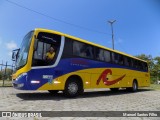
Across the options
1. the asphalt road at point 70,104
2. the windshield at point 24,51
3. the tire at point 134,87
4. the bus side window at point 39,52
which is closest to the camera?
the asphalt road at point 70,104

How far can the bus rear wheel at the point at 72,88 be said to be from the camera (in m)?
12.4

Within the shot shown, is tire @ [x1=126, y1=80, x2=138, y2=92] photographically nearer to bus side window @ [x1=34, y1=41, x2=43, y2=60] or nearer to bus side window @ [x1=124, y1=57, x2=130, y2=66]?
bus side window @ [x1=124, y1=57, x2=130, y2=66]

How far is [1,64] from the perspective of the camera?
67.9 feet

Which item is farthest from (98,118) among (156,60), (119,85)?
(156,60)

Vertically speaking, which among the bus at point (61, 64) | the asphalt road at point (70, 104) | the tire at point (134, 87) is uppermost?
the bus at point (61, 64)

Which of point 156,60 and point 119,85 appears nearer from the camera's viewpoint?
point 119,85

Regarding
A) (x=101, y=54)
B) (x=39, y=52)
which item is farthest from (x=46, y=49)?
(x=101, y=54)

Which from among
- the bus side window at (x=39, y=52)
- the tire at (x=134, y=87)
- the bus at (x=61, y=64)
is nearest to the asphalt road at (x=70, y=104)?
the bus at (x=61, y=64)

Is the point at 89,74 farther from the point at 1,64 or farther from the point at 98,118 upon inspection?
the point at 1,64

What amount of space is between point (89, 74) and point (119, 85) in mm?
4758

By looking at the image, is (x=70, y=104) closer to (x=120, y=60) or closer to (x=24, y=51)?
(x=24, y=51)

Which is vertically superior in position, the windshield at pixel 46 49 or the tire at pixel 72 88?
the windshield at pixel 46 49

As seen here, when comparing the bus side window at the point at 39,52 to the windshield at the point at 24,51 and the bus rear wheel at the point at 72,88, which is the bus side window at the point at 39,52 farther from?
the bus rear wheel at the point at 72,88

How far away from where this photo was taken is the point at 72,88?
41.7ft
